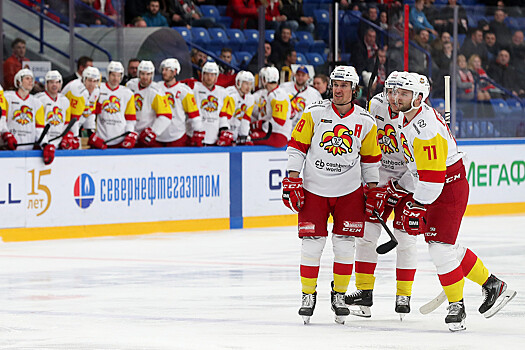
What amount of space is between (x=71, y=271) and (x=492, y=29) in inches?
286

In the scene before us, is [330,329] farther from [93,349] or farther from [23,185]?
[23,185]

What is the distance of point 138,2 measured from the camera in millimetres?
15273

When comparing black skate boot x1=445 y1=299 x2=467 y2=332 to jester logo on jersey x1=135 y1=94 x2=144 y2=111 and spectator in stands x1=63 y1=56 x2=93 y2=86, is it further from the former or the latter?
spectator in stands x1=63 y1=56 x2=93 y2=86

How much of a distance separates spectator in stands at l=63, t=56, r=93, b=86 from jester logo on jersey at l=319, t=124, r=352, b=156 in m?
6.25

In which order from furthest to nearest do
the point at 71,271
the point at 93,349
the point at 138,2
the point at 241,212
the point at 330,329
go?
the point at 138,2
the point at 241,212
the point at 71,271
the point at 330,329
the point at 93,349

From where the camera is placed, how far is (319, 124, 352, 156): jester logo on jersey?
6906mm

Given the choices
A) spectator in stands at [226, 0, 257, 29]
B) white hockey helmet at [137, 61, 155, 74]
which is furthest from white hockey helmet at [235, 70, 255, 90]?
spectator in stands at [226, 0, 257, 29]

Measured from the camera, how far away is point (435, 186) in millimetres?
6414

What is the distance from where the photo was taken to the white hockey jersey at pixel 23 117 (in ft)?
38.5

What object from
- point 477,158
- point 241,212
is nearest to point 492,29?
point 477,158

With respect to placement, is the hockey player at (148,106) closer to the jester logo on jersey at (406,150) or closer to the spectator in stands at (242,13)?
the spectator in stands at (242,13)

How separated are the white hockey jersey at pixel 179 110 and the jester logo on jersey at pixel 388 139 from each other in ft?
19.0

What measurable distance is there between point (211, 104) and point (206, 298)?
5.45 m

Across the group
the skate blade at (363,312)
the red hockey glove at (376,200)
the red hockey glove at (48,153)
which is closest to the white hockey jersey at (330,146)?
the red hockey glove at (376,200)
